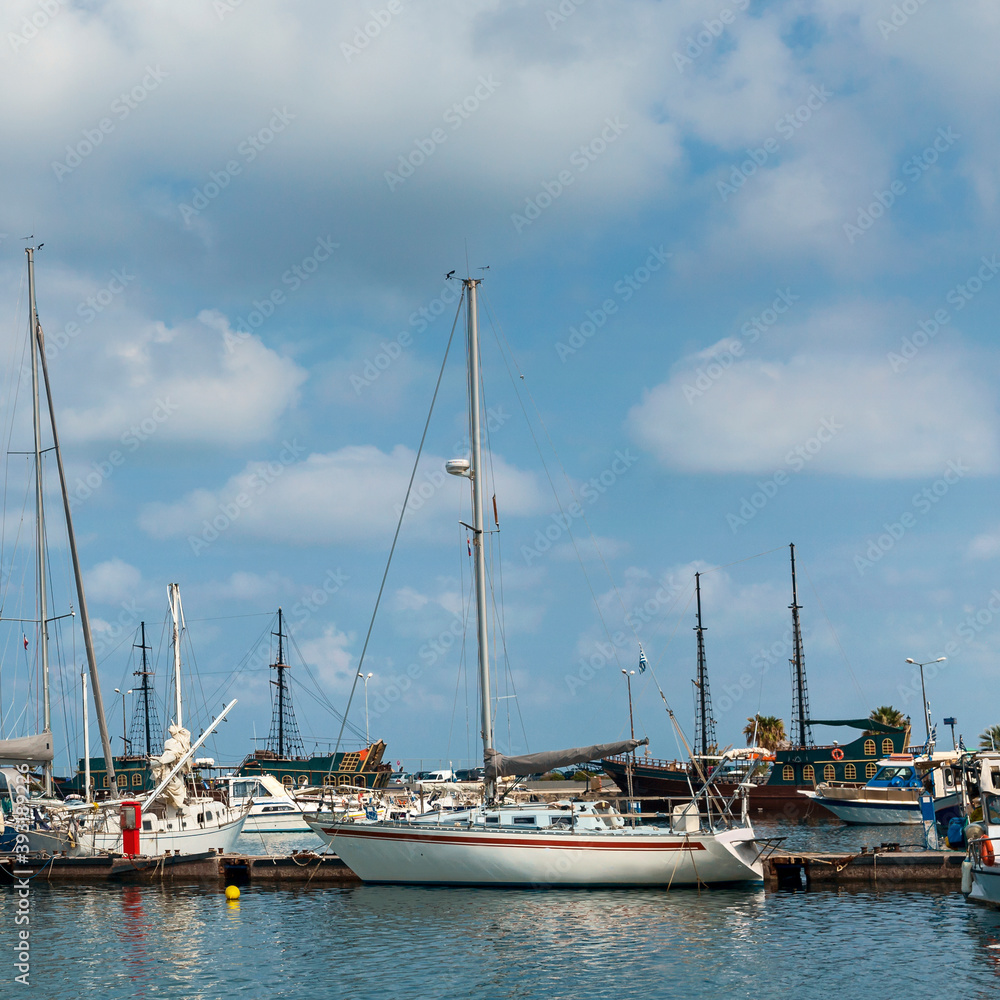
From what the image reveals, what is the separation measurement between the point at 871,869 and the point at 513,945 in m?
13.1

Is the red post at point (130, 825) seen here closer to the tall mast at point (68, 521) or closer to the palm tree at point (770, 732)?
the tall mast at point (68, 521)

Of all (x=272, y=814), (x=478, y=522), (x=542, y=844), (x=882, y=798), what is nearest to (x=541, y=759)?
(x=542, y=844)

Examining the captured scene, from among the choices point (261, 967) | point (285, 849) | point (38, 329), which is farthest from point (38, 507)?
point (261, 967)

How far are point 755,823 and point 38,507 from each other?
46.1 metres

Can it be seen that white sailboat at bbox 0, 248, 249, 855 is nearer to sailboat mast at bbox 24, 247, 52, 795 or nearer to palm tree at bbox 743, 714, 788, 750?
sailboat mast at bbox 24, 247, 52, 795

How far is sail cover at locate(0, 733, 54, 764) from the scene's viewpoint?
39.5 meters

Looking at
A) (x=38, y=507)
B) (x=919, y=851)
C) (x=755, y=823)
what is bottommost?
(x=755, y=823)

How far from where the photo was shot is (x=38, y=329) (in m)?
48.3

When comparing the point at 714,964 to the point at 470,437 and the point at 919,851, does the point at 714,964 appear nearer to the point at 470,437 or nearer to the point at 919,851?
the point at 919,851

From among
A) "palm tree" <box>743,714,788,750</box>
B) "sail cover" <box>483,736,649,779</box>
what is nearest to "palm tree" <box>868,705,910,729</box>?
"palm tree" <box>743,714,788,750</box>

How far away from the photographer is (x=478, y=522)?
3816 centimetres

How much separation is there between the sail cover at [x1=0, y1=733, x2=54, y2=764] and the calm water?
5945 millimetres

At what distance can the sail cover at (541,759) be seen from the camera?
35688mm

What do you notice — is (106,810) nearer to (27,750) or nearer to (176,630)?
(27,750)
